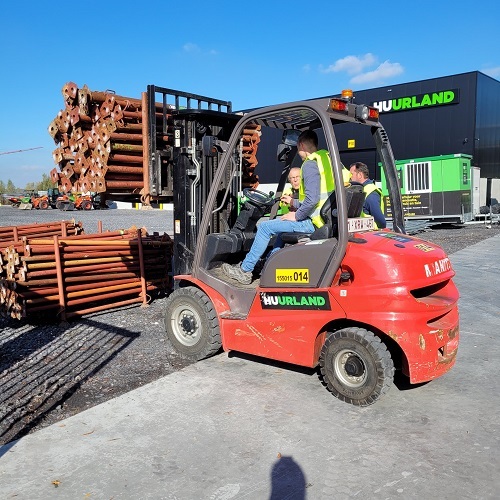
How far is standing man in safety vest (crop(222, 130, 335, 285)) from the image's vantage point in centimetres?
489

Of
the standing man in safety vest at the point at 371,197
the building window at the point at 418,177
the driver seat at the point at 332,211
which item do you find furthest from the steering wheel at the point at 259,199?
the building window at the point at 418,177

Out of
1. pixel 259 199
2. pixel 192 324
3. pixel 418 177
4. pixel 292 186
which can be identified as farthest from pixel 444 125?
pixel 192 324

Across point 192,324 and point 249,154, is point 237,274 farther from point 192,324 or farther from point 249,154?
point 249,154

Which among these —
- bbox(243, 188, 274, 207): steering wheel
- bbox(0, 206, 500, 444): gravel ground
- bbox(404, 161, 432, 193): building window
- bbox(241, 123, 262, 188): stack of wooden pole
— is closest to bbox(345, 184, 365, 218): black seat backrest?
bbox(243, 188, 274, 207): steering wheel

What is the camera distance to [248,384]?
5.14m

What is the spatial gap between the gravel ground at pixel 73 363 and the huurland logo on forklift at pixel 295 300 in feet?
4.73

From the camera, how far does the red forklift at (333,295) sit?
440 cm

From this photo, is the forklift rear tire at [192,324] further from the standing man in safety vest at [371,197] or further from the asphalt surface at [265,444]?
the standing man in safety vest at [371,197]

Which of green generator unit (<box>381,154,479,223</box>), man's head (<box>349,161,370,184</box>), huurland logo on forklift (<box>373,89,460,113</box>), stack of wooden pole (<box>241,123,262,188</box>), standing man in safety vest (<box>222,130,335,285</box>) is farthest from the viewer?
huurland logo on forklift (<box>373,89,460,113</box>)

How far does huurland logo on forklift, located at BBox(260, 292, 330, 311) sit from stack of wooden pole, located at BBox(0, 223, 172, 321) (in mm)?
3903

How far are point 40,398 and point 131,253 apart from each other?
418 centimetres

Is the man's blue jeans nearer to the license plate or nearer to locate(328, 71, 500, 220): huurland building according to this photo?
the license plate

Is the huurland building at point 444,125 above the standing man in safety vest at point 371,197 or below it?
above

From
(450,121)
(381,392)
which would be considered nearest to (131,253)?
(381,392)
